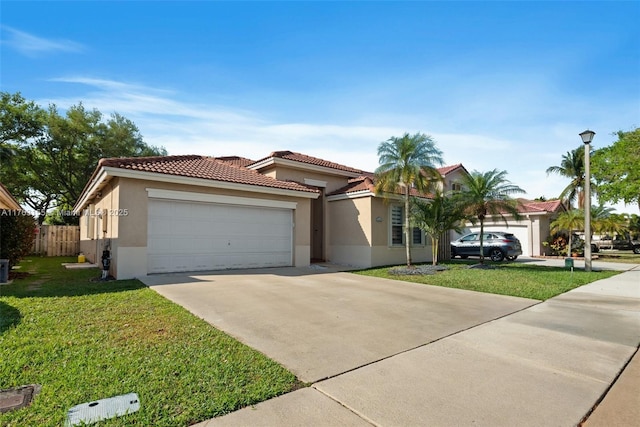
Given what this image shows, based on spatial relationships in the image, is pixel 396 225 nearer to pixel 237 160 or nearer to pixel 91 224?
pixel 237 160

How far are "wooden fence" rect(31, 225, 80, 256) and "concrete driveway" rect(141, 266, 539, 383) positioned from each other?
1572 cm

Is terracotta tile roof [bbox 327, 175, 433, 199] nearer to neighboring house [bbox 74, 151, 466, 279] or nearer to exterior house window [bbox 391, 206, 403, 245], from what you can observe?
neighboring house [bbox 74, 151, 466, 279]

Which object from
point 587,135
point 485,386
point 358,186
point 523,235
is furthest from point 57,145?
point 523,235

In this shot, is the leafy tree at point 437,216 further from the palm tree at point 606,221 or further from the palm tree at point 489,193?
the palm tree at point 606,221

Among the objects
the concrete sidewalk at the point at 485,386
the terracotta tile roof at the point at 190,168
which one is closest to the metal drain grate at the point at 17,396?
the concrete sidewalk at the point at 485,386

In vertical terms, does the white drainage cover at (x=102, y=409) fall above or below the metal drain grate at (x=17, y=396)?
above

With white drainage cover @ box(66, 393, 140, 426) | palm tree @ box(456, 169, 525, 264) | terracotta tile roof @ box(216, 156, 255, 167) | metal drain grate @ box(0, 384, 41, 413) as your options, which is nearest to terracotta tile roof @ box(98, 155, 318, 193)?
terracotta tile roof @ box(216, 156, 255, 167)

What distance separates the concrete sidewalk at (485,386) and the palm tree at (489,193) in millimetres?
9996

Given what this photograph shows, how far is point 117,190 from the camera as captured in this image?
404 inches

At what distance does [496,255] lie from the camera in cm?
1895

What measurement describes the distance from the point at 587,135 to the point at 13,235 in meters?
20.4

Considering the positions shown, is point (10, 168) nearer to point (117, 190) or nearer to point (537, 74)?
point (117, 190)

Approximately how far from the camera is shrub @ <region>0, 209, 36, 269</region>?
10.3 meters

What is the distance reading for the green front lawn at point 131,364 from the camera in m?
2.82
